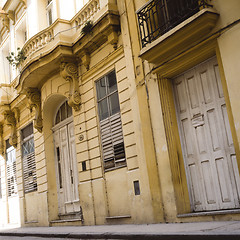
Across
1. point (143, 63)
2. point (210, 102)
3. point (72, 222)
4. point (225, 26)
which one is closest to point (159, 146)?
point (210, 102)

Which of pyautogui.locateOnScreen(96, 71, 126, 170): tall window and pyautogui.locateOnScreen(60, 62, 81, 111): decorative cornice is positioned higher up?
pyautogui.locateOnScreen(60, 62, 81, 111): decorative cornice

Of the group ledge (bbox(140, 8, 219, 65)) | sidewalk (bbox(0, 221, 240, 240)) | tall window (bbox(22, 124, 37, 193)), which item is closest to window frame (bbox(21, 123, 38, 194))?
tall window (bbox(22, 124, 37, 193))

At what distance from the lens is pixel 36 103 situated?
13.0 m

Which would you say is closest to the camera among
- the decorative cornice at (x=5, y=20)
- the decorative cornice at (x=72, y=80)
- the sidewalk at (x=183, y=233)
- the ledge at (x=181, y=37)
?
the sidewalk at (x=183, y=233)

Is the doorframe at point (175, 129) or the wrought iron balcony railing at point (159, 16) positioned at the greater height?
the wrought iron balcony railing at point (159, 16)

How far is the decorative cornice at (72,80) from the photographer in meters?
10.7

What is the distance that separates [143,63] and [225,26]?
2.37 m

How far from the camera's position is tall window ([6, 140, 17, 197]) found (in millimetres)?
16031

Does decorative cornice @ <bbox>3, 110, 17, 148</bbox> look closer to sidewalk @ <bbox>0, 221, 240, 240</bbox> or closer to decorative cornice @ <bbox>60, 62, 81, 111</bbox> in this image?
decorative cornice @ <bbox>60, 62, 81, 111</bbox>

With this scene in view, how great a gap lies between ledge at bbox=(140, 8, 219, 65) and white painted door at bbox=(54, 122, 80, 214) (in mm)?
5089

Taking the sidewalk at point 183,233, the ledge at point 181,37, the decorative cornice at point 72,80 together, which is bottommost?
the sidewalk at point 183,233

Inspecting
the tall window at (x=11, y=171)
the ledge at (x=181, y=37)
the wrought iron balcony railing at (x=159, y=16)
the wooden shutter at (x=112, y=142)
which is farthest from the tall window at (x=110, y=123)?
the tall window at (x=11, y=171)

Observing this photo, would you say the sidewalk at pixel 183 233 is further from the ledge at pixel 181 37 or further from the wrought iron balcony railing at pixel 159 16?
the wrought iron balcony railing at pixel 159 16

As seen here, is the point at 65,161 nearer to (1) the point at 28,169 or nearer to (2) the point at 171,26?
(1) the point at 28,169
